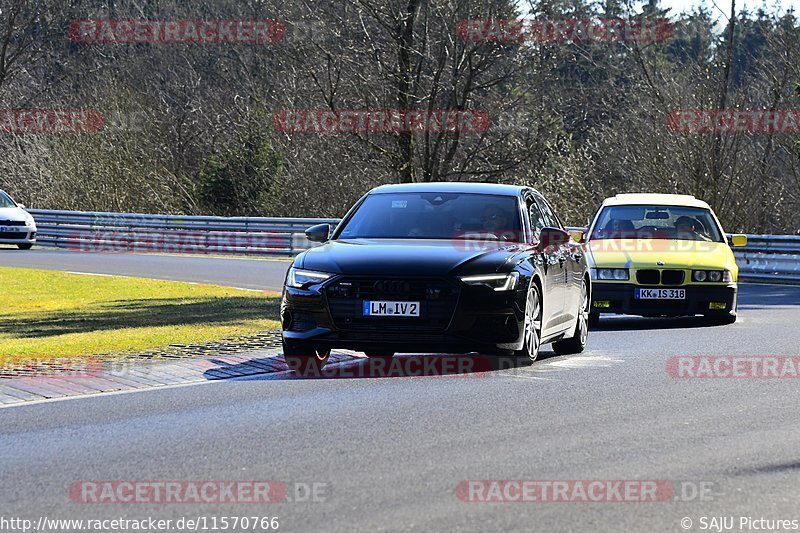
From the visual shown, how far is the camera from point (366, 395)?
10.8 m

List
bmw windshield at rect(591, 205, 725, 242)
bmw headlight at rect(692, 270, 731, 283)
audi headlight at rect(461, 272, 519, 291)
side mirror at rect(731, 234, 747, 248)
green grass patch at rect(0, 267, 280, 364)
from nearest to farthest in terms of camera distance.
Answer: audi headlight at rect(461, 272, 519, 291) → green grass patch at rect(0, 267, 280, 364) → bmw headlight at rect(692, 270, 731, 283) → side mirror at rect(731, 234, 747, 248) → bmw windshield at rect(591, 205, 725, 242)

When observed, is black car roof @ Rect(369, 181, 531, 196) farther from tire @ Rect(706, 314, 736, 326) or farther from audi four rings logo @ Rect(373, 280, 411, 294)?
tire @ Rect(706, 314, 736, 326)

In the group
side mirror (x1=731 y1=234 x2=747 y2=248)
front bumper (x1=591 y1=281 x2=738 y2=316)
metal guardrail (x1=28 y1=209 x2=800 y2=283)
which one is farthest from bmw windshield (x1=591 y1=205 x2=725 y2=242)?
metal guardrail (x1=28 y1=209 x2=800 y2=283)

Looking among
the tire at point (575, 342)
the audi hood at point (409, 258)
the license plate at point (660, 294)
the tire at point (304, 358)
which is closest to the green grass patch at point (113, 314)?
the tire at point (304, 358)

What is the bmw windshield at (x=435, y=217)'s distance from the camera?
42.8 feet

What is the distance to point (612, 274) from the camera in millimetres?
17469

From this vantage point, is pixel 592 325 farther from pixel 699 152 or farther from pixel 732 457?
pixel 699 152

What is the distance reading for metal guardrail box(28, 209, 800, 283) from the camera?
36625 millimetres

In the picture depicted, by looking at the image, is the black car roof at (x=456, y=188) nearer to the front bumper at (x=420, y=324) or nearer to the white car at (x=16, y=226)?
the front bumper at (x=420, y=324)

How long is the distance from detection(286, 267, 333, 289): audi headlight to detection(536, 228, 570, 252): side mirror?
2217 millimetres

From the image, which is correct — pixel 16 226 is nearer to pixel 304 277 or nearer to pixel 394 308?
pixel 304 277

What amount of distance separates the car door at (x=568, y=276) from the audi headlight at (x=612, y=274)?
105 inches

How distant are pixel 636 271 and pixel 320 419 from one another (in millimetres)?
8571

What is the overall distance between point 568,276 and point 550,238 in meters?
1.03
